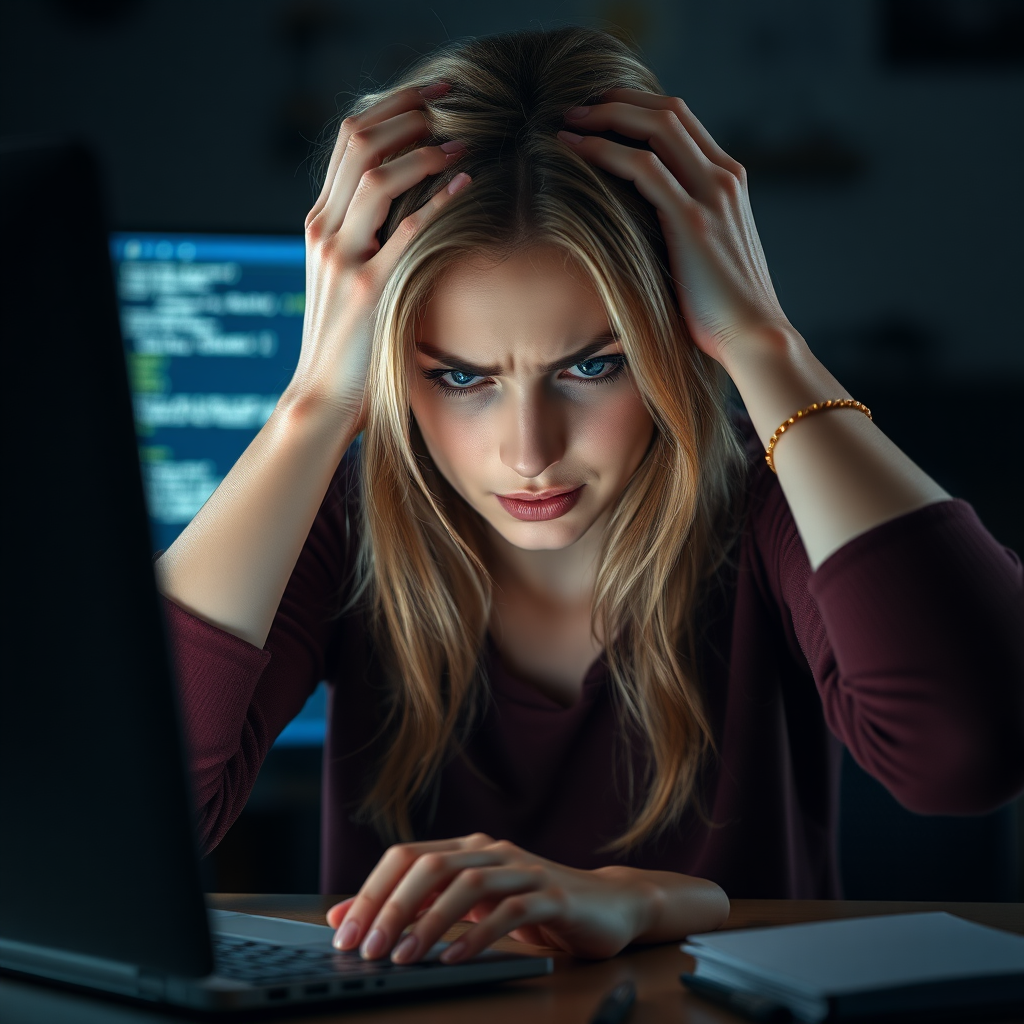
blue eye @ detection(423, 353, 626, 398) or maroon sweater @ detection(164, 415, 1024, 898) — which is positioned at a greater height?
blue eye @ detection(423, 353, 626, 398)

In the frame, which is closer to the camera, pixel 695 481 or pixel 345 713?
pixel 695 481

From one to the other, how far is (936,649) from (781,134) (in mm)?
1974

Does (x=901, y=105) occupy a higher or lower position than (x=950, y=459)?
higher

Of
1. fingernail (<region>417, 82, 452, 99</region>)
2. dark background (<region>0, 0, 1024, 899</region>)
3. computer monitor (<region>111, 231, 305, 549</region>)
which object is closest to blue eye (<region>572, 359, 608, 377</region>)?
fingernail (<region>417, 82, 452, 99</region>)

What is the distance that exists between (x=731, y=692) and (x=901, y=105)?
1830 mm

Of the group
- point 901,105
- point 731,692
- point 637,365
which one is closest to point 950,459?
point 901,105

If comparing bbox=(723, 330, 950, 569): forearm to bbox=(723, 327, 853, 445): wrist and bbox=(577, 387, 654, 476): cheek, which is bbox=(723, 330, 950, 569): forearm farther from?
bbox=(577, 387, 654, 476): cheek

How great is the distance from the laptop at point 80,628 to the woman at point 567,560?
0.21 metres

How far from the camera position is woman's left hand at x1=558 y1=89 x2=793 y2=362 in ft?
3.35

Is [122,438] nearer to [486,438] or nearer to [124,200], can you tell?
[486,438]

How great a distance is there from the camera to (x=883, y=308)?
102 inches

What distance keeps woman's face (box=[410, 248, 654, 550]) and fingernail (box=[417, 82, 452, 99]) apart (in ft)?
0.73

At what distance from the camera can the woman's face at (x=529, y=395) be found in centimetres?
100

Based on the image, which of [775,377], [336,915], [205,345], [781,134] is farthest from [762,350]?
[781,134]
